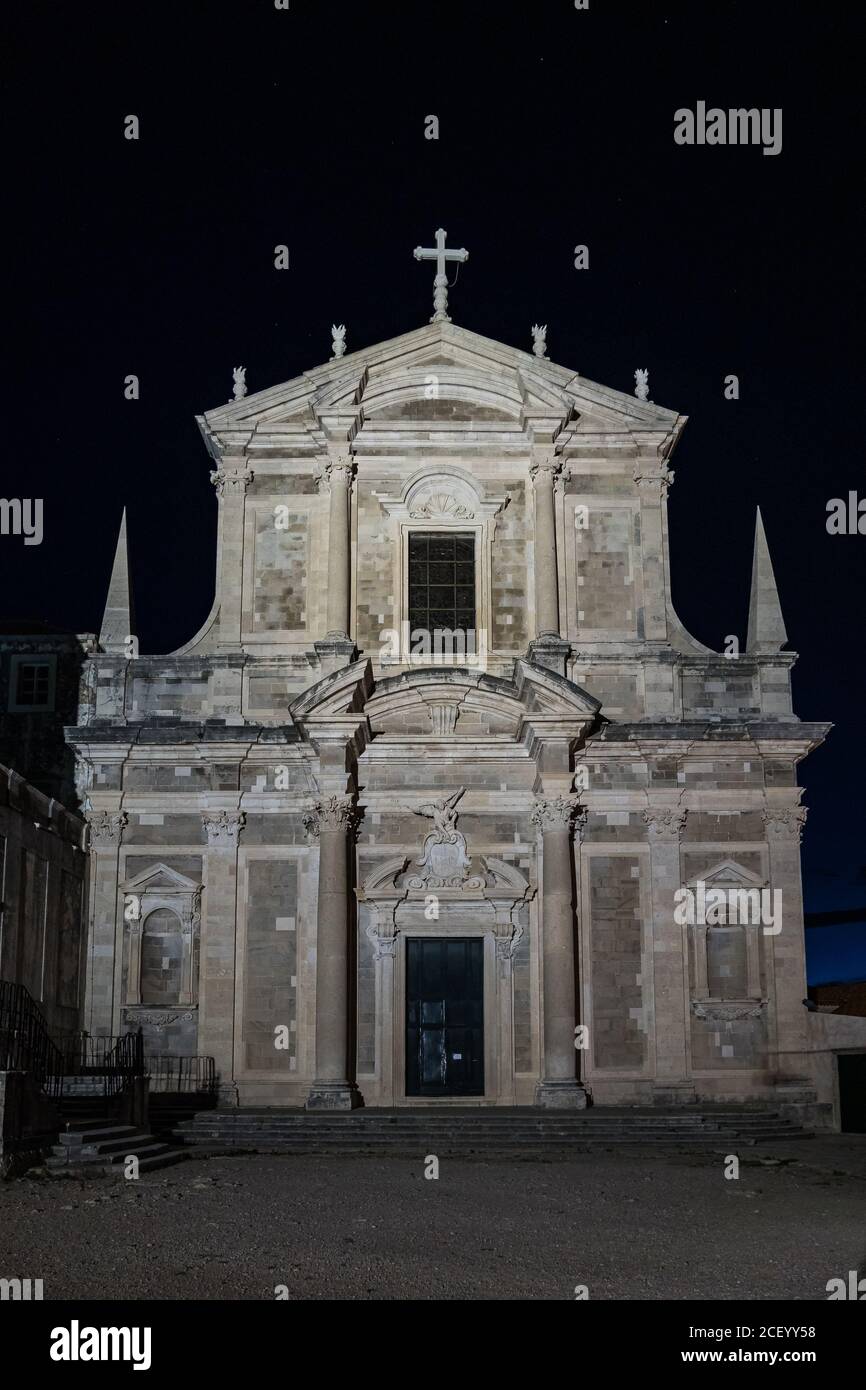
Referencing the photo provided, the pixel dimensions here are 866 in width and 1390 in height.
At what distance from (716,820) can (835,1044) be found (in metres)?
3.92

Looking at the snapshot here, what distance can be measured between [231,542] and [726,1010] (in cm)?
1101

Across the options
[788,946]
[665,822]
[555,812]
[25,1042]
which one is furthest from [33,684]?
[788,946]

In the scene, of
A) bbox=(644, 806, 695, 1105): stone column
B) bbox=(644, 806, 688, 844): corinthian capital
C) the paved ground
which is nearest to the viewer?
the paved ground

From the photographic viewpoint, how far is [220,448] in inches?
997

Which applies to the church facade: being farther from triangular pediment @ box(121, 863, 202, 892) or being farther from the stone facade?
the stone facade

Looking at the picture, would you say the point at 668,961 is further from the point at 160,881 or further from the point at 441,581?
the point at 160,881

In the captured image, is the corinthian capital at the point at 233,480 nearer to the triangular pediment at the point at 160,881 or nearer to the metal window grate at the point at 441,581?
the metal window grate at the point at 441,581

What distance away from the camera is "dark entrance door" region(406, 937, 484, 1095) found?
23.3 metres

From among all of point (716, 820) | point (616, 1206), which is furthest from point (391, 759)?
point (616, 1206)

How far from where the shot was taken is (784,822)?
936 inches

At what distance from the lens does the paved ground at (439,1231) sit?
32.6ft

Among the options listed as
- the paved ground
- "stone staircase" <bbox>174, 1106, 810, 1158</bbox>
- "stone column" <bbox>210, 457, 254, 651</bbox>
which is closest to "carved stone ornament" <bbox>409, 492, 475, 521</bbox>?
"stone column" <bbox>210, 457, 254, 651</bbox>

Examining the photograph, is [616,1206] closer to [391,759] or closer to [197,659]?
[391,759]

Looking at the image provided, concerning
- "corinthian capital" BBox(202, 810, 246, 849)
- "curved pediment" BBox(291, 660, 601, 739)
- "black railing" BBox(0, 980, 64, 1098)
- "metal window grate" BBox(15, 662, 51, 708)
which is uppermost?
"metal window grate" BBox(15, 662, 51, 708)
